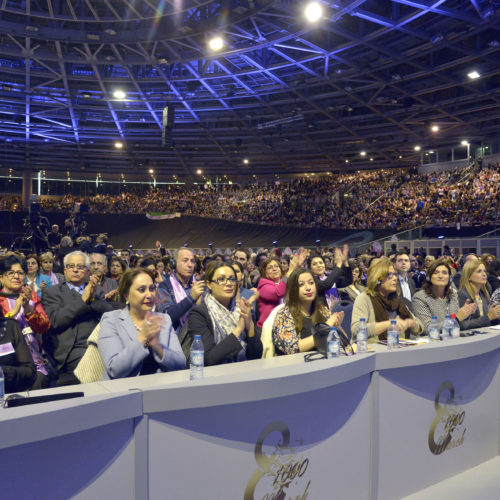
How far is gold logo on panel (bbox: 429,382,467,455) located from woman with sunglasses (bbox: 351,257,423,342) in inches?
37.6

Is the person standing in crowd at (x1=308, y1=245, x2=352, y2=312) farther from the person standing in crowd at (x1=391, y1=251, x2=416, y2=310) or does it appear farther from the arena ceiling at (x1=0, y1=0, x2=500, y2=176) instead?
the arena ceiling at (x1=0, y1=0, x2=500, y2=176)

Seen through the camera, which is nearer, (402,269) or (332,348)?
(332,348)

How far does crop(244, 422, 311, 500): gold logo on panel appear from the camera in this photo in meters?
2.25

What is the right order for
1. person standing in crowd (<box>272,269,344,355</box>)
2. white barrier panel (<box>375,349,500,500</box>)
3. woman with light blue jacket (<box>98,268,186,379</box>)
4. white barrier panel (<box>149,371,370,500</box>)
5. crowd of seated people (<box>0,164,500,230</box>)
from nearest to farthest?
white barrier panel (<box>149,371,370,500</box>)
woman with light blue jacket (<box>98,268,186,379</box>)
white barrier panel (<box>375,349,500,500</box>)
person standing in crowd (<box>272,269,344,355</box>)
crowd of seated people (<box>0,164,500,230</box>)

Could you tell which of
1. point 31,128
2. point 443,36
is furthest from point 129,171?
point 443,36

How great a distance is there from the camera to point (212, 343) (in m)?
3.27

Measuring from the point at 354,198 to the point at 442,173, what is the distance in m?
5.88

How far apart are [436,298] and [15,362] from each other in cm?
363

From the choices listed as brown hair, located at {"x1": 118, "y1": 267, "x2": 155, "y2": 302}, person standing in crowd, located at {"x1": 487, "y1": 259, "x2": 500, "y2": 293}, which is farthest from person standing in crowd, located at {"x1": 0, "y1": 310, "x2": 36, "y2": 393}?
person standing in crowd, located at {"x1": 487, "y1": 259, "x2": 500, "y2": 293}

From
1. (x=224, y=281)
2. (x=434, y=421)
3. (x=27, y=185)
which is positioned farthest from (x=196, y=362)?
(x=27, y=185)

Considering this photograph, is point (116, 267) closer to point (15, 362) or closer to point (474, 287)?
point (15, 362)

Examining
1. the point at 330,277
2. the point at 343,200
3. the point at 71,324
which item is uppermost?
the point at 343,200

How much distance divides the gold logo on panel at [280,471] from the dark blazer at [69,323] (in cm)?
213

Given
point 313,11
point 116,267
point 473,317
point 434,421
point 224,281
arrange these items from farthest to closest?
point 313,11 < point 116,267 < point 473,317 < point 224,281 < point 434,421
